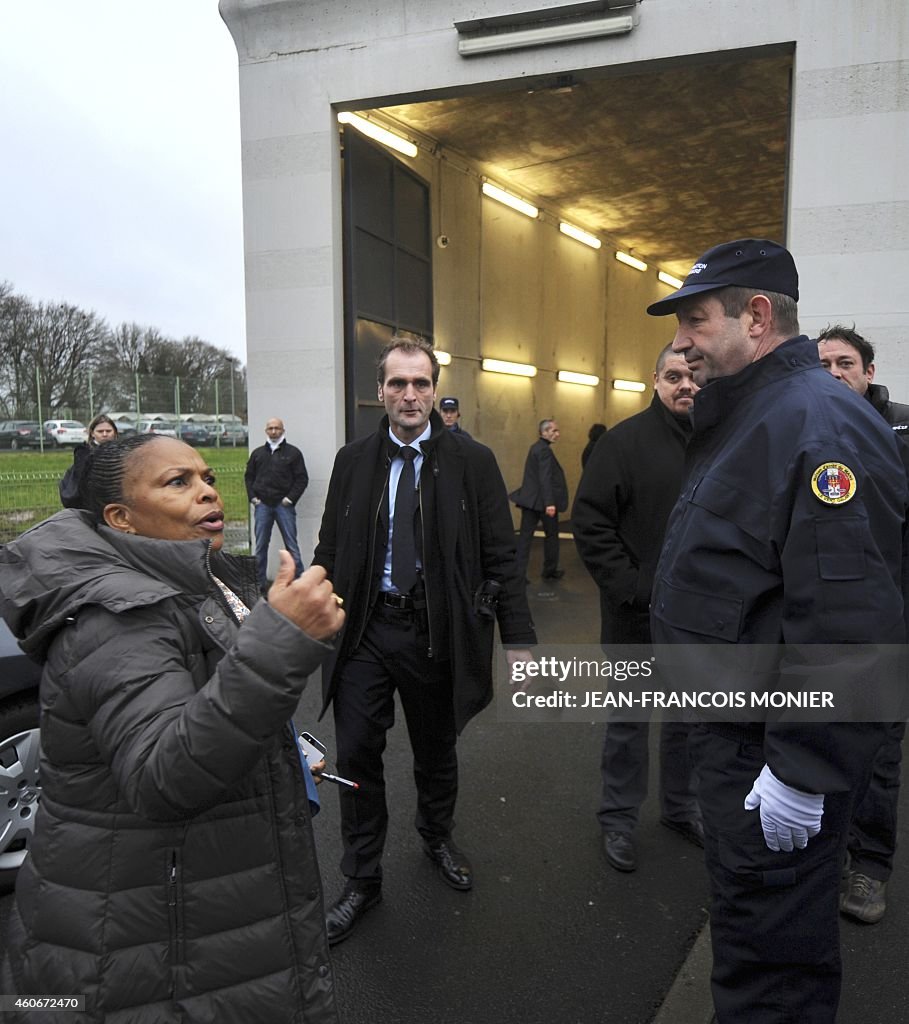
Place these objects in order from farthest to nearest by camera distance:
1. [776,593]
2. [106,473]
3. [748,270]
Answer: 1. [748,270]
2. [776,593]
3. [106,473]

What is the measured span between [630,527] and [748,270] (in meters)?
1.69

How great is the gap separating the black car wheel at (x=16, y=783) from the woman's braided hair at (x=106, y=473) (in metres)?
1.91

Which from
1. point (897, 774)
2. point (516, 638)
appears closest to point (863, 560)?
point (516, 638)

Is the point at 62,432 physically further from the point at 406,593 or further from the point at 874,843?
the point at 874,843

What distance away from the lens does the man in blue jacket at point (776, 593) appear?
1.69 m

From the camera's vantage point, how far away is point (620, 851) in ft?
11.3

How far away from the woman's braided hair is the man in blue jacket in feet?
4.11

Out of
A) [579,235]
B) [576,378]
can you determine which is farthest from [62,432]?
[579,235]

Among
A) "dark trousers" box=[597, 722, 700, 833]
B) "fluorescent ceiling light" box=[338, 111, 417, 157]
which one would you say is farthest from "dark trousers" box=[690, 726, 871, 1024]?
"fluorescent ceiling light" box=[338, 111, 417, 157]

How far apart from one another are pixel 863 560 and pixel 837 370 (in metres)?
2.12

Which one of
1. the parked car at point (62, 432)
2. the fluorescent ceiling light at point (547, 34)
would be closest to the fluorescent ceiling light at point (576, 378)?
the fluorescent ceiling light at point (547, 34)

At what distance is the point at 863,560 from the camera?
168 cm

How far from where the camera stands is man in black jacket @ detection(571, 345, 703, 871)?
136 inches

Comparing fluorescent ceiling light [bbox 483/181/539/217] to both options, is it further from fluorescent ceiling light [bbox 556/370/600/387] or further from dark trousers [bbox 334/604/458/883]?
dark trousers [bbox 334/604/458/883]
